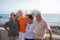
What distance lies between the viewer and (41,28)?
12.0 ft

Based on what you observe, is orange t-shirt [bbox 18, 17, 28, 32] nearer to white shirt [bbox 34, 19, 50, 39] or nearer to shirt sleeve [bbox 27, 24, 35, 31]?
shirt sleeve [bbox 27, 24, 35, 31]

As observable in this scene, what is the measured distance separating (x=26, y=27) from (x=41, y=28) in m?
0.50

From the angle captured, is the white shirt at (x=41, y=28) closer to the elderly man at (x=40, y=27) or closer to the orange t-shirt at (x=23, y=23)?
the elderly man at (x=40, y=27)

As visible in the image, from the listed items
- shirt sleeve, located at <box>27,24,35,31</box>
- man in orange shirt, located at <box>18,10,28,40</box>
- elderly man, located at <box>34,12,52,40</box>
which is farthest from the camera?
man in orange shirt, located at <box>18,10,28,40</box>

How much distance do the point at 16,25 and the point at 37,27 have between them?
0.73 meters

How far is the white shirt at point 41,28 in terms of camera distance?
3611 millimetres

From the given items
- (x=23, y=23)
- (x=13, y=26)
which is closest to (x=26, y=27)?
(x=23, y=23)

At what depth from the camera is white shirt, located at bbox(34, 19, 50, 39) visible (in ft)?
11.8

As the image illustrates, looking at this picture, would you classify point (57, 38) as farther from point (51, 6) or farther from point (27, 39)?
point (51, 6)

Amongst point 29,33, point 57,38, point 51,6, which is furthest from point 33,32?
point 51,6

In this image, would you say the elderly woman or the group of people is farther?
the elderly woman

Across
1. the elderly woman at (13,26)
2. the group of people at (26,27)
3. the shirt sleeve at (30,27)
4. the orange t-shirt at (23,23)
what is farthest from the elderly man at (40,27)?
the elderly woman at (13,26)

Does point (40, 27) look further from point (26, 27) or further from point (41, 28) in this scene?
point (26, 27)

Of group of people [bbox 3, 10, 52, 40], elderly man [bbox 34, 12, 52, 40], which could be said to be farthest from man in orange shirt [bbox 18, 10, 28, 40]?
elderly man [bbox 34, 12, 52, 40]
